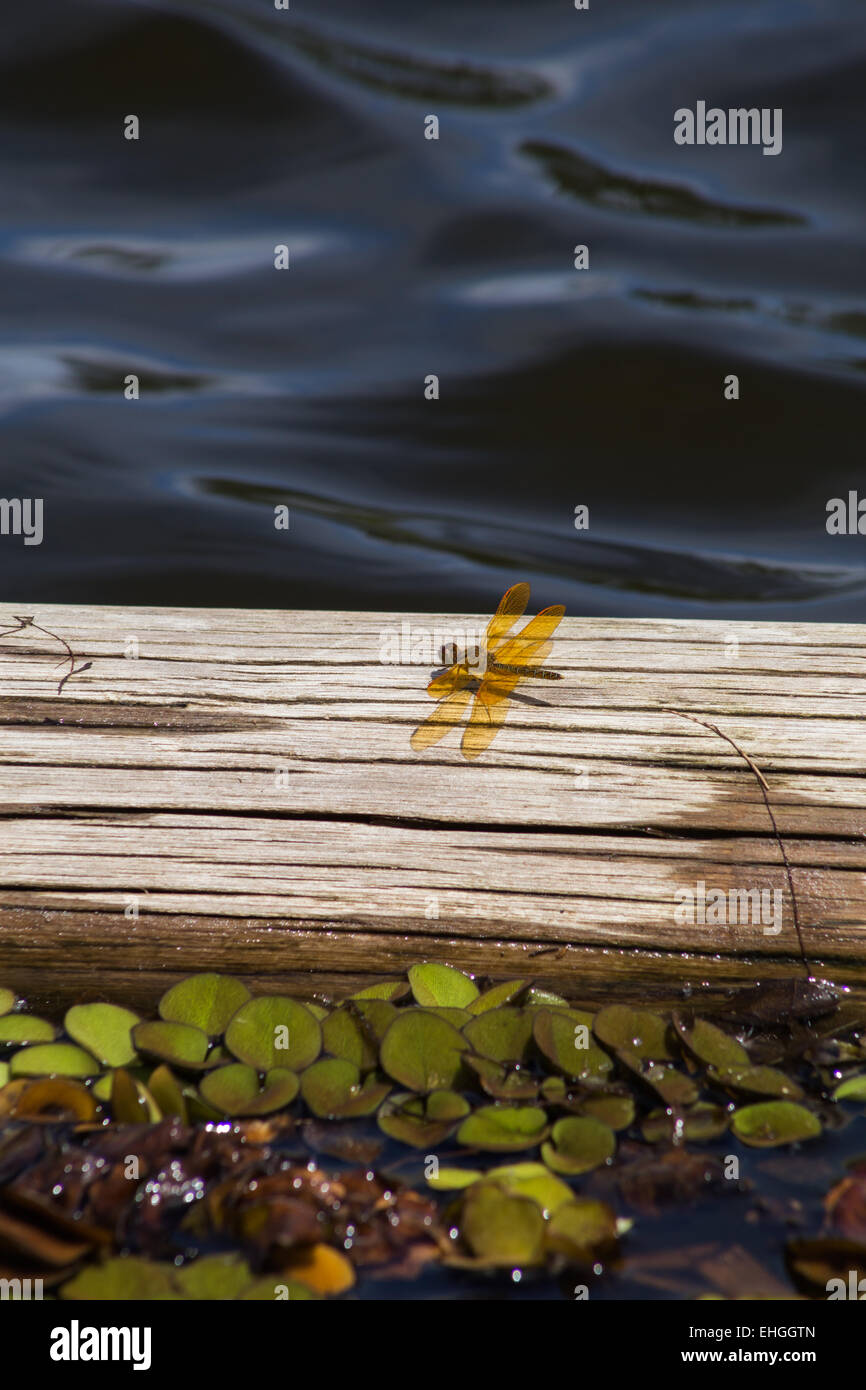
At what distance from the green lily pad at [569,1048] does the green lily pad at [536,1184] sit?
0.55 feet

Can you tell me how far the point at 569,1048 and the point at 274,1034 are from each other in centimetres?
46

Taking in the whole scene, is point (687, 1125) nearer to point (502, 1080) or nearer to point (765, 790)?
point (502, 1080)

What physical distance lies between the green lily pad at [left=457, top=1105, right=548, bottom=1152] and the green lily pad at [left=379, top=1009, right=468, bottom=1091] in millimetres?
79

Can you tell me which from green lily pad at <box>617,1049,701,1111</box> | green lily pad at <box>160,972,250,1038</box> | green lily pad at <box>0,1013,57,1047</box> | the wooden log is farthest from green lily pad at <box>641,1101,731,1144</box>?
green lily pad at <box>0,1013,57,1047</box>

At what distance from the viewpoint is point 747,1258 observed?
134 centimetres

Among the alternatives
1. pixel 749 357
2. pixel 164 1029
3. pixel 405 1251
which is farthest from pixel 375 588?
pixel 405 1251

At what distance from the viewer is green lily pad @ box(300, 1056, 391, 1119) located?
1.52 meters

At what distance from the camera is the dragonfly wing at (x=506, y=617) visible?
7.68 ft

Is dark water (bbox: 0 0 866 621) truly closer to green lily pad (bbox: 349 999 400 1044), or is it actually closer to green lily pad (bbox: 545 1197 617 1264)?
green lily pad (bbox: 349 999 400 1044)

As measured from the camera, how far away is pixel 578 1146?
4.74 feet
